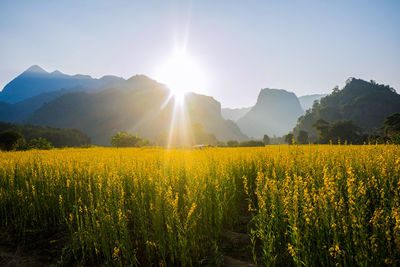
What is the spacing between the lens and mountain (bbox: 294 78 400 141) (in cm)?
8531

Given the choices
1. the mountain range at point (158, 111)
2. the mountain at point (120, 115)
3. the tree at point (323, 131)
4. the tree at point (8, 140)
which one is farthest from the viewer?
the mountain at point (120, 115)

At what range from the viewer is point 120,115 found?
135625 mm

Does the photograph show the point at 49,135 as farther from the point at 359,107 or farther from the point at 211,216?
the point at 359,107

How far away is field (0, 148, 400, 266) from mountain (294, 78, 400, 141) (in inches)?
3405

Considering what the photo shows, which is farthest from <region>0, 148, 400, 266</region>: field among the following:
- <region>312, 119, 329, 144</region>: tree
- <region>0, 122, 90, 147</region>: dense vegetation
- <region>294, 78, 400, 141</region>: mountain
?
<region>294, 78, 400, 141</region>: mountain

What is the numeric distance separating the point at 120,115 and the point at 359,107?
138888mm

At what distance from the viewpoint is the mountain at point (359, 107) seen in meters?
85.3

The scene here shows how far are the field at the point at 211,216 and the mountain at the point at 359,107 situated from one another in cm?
8649

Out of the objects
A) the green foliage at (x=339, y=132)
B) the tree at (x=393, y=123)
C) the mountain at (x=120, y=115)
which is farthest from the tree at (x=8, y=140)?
the mountain at (x=120, y=115)

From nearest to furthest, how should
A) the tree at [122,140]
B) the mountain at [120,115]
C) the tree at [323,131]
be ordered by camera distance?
the tree at [122,140] → the tree at [323,131] → the mountain at [120,115]

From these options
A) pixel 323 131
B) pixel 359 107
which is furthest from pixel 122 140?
pixel 359 107

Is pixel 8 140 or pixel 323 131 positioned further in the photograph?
pixel 323 131

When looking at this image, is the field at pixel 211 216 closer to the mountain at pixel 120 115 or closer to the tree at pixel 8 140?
the tree at pixel 8 140

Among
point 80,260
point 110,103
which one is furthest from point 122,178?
point 110,103
